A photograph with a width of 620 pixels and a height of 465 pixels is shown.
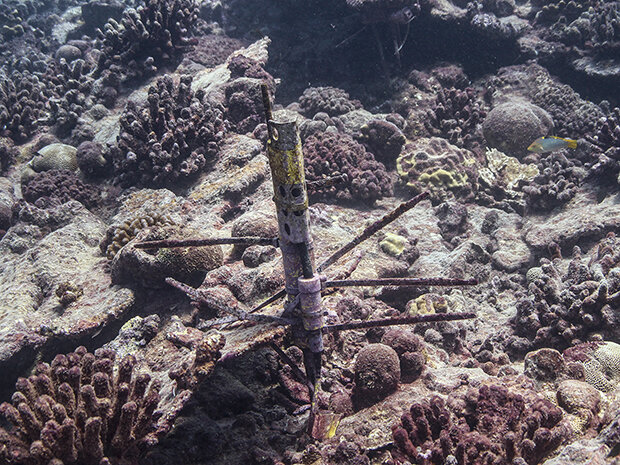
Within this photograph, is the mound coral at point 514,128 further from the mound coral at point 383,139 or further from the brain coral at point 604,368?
the brain coral at point 604,368

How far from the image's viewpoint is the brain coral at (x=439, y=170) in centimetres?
680

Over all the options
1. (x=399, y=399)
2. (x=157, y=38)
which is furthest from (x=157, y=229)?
(x=157, y=38)

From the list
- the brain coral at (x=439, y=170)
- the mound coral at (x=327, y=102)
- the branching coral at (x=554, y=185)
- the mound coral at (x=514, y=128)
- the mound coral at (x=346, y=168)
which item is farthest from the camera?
the mound coral at (x=327, y=102)

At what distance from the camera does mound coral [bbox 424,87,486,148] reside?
805 centimetres

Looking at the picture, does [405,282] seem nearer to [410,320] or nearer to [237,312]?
[410,320]

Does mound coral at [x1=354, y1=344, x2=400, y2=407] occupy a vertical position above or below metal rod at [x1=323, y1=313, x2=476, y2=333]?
below

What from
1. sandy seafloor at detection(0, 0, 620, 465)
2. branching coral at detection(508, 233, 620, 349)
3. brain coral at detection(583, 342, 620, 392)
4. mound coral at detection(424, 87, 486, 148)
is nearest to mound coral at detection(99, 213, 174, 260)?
sandy seafloor at detection(0, 0, 620, 465)

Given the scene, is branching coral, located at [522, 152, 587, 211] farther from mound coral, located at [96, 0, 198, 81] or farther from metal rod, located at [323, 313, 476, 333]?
mound coral, located at [96, 0, 198, 81]

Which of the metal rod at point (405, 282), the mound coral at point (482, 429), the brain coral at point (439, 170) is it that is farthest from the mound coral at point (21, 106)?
the mound coral at point (482, 429)

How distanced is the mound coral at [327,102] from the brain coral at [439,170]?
7.38 feet

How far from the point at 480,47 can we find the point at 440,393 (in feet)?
35.8

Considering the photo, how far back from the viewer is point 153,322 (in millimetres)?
4090

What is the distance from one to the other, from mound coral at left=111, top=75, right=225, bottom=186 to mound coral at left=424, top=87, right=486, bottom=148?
15.2ft

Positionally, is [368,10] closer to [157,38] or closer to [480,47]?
[480,47]
